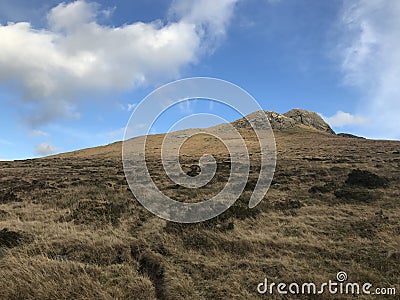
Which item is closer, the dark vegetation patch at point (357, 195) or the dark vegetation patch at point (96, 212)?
the dark vegetation patch at point (96, 212)

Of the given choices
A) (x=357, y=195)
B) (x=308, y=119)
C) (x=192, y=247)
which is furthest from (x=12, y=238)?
(x=308, y=119)

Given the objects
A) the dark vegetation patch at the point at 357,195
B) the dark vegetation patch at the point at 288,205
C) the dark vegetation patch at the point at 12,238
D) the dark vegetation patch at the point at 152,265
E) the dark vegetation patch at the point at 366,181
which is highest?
the dark vegetation patch at the point at 366,181

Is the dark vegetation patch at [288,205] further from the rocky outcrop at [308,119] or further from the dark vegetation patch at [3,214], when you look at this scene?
the rocky outcrop at [308,119]

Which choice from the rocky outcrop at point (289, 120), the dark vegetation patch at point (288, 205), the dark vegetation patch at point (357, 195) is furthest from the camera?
the rocky outcrop at point (289, 120)

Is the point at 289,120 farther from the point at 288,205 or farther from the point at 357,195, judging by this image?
the point at 288,205

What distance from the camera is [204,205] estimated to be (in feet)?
48.6

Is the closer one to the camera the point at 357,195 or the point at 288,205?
the point at 288,205

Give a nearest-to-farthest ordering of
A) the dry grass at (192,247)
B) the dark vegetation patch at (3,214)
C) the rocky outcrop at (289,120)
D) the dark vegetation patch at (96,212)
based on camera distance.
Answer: the dry grass at (192,247) → the dark vegetation patch at (96,212) → the dark vegetation patch at (3,214) → the rocky outcrop at (289,120)

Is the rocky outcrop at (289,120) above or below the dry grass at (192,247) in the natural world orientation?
above

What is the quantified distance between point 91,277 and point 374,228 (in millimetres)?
9099

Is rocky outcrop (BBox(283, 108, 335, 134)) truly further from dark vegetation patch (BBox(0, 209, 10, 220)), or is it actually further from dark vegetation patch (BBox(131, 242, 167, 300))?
dark vegetation patch (BBox(131, 242, 167, 300))

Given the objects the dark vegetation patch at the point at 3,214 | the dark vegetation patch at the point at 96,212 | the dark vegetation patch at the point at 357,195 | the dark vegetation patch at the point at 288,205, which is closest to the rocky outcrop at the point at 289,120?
the dark vegetation patch at the point at 357,195

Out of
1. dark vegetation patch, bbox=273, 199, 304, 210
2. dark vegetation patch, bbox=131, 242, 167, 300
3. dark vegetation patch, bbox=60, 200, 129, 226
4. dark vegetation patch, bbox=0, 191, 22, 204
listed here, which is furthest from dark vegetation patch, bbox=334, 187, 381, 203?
dark vegetation patch, bbox=0, 191, 22, 204

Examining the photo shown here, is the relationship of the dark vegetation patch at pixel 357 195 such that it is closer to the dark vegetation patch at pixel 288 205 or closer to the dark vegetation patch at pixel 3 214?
the dark vegetation patch at pixel 288 205
